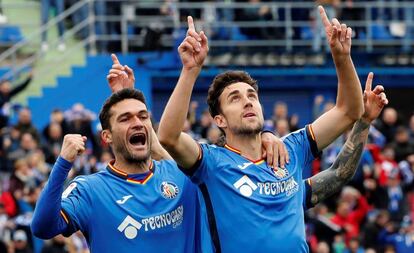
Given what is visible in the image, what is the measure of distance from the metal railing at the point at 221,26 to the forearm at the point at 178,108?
15.1 m

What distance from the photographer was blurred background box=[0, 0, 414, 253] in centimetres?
2058

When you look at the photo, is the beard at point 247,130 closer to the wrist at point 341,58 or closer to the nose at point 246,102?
the nose at point 246,102

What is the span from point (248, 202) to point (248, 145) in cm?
49

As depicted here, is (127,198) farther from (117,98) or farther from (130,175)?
(117,98)

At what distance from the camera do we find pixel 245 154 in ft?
28.5

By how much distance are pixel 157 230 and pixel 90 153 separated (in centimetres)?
1117

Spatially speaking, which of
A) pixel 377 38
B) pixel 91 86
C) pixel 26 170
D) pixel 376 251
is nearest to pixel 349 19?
pixel 377 38

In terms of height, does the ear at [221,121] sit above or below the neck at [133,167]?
above

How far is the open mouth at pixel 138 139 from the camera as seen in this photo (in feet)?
28.7

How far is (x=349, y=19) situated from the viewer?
24.8 m

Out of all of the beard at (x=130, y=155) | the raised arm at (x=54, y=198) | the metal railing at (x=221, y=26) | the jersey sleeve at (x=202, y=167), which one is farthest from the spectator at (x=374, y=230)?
the raised arm at (x=54, y=198)

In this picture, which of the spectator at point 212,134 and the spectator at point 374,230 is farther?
the spectator at point 212,134

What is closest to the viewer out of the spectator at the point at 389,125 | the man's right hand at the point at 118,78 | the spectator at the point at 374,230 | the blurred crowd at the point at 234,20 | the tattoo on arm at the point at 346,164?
the tattoo on arm at the point at 346,164

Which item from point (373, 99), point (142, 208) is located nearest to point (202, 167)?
point (142, 208)
